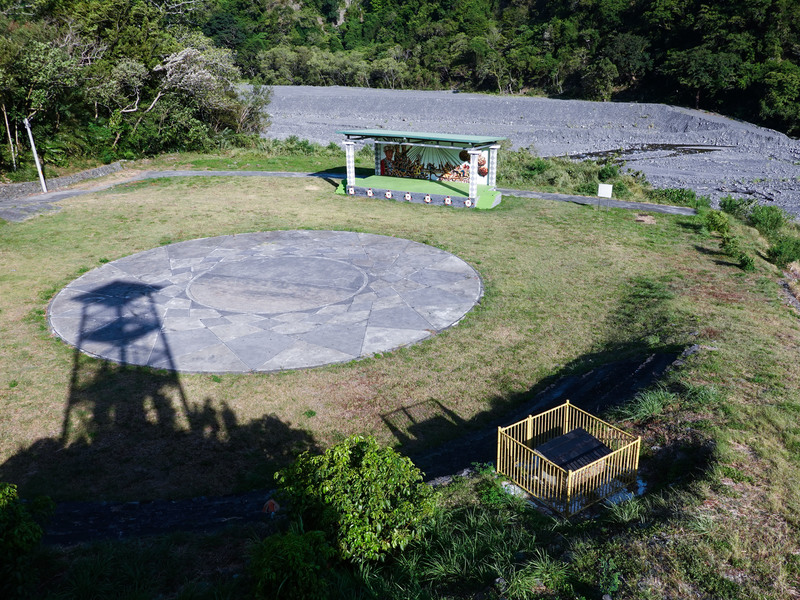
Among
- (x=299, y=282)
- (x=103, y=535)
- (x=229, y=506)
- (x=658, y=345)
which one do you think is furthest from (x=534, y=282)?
(x=103, y=535)

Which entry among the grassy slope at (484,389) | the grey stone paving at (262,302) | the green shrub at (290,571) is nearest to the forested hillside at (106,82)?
the grassy slope at (484,389)

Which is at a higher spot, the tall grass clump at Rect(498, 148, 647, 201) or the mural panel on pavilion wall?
the mural panel on pavilion wall

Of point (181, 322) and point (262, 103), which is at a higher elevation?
point (262, 103)

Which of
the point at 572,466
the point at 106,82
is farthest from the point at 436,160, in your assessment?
the point at 572,466

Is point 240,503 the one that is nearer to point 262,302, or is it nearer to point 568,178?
point 262,302

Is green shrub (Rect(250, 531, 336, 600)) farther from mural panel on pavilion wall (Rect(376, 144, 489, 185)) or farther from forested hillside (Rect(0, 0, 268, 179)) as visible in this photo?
forested hillside (Rect(0, 0, 268, 179))

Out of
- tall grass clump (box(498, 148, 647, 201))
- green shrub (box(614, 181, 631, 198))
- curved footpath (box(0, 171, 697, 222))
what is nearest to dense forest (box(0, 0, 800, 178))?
curved footpath (box(0, 171, 697, 222))

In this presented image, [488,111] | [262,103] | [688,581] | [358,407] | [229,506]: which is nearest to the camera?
[688,581]

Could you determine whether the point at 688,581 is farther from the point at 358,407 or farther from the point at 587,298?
the point at 587,298
